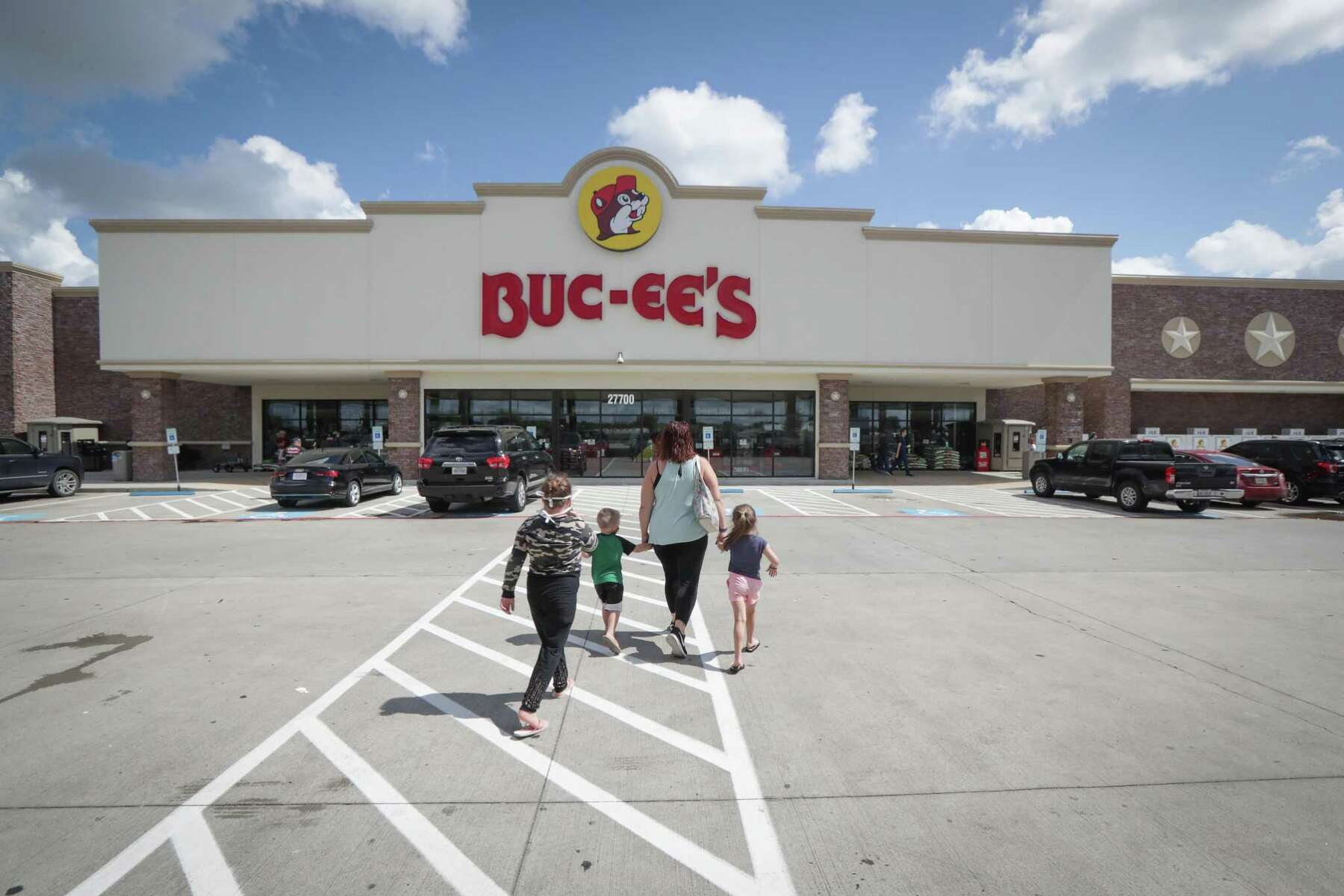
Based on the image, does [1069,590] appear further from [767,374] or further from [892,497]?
[767,374]

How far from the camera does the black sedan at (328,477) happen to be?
14219 millimetres

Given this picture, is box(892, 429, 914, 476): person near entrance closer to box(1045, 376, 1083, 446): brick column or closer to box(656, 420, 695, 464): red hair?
box(1045, 376, 1083, 446): brick column

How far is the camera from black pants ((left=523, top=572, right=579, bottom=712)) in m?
3.93

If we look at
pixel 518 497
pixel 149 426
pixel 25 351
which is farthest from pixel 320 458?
pixel 25 351

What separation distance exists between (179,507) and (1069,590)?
17.6 meters

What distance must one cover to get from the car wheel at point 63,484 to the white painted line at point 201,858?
19.2 meters

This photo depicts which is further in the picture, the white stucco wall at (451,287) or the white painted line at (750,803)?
the white stucco wall at (451,287)

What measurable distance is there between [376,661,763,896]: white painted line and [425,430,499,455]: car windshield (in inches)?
372

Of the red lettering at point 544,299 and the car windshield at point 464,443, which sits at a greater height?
the red lettering at point 544,299

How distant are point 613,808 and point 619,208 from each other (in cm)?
1979

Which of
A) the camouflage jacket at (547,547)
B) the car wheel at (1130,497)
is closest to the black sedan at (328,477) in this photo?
the camouflage jacket at (547,547)

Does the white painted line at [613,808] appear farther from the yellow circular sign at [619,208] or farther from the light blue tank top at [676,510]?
the yellow circular sign at [619,208]

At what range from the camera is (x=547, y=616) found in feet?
13.0

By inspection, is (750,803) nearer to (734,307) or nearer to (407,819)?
(407,819)
